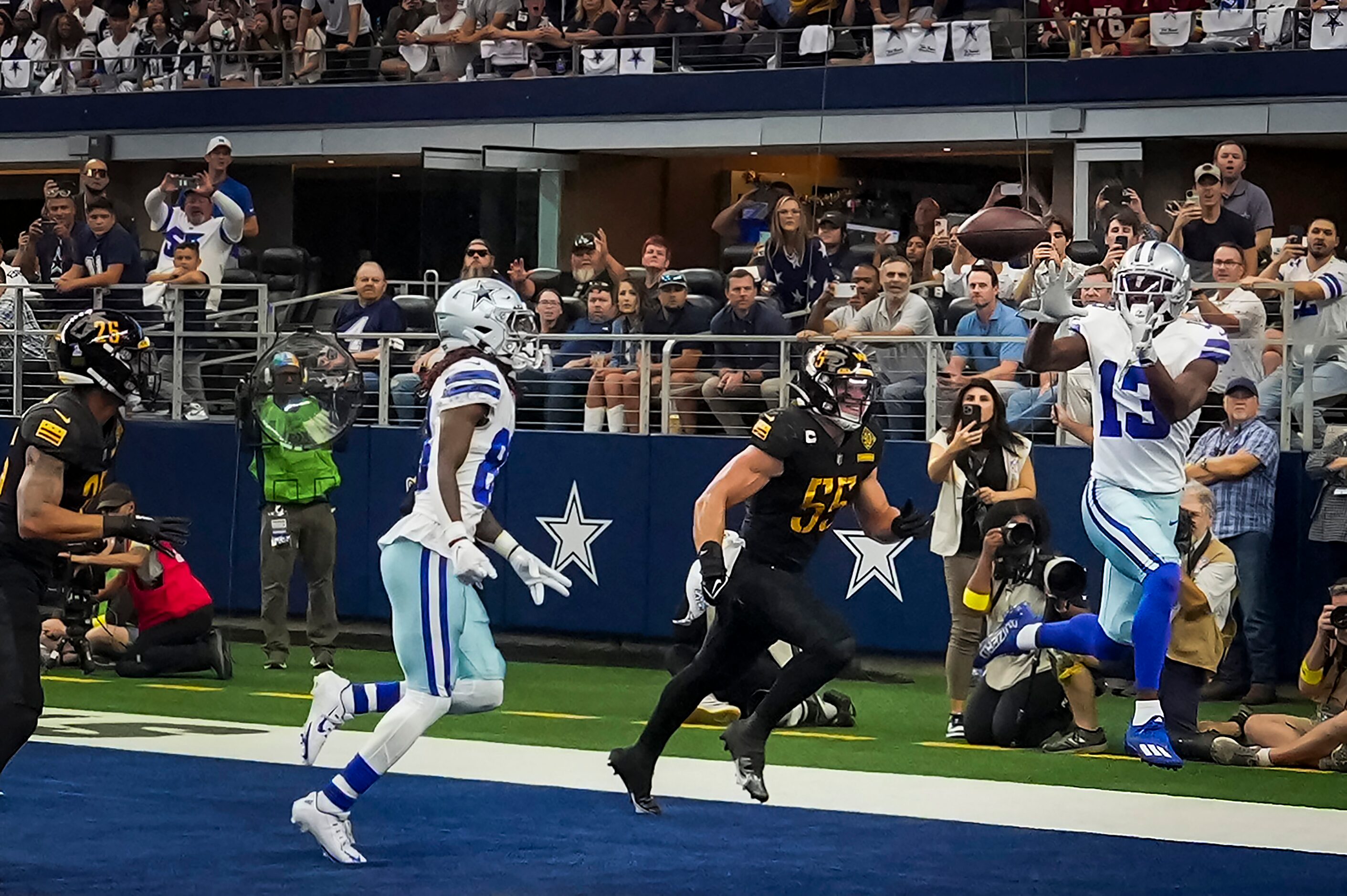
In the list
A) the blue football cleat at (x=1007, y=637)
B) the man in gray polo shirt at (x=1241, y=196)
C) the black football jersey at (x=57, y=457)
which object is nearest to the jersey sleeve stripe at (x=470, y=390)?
the black football jersey at (x=57, y=457)

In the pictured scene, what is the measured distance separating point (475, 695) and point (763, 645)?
1.25 meters

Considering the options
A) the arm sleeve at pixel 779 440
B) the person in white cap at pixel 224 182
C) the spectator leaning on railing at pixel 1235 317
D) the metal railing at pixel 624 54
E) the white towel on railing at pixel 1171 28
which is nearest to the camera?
the arm sleeve at pixel 779 440

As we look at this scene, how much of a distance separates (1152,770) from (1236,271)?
3.99m

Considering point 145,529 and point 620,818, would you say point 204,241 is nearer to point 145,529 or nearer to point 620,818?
point 620,818

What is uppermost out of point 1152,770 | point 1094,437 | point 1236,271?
point 1236,271

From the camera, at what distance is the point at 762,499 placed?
8.52m

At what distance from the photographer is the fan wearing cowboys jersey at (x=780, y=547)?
823 centimetres

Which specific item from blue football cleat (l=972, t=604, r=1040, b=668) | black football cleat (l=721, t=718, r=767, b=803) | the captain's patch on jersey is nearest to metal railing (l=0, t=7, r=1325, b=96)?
blue football cleat (l=972, t=604, r=1040, b=668)

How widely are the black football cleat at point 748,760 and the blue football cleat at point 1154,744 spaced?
5.08ft

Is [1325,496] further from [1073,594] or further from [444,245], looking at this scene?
[444,245]

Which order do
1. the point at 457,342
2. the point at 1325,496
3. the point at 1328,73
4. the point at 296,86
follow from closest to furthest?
the point at 457,342 → the point at 1325,496 → the point at 1328,73 → the point at 296,86

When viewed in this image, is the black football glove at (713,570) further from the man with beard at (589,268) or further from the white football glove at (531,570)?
the man with beard at (589,268)

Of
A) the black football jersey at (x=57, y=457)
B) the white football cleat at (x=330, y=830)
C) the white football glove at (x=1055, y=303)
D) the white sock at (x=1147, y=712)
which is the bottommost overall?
the white football cleat at (x=330, y=830)

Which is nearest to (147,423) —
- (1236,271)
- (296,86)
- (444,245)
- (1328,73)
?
(444,245)
